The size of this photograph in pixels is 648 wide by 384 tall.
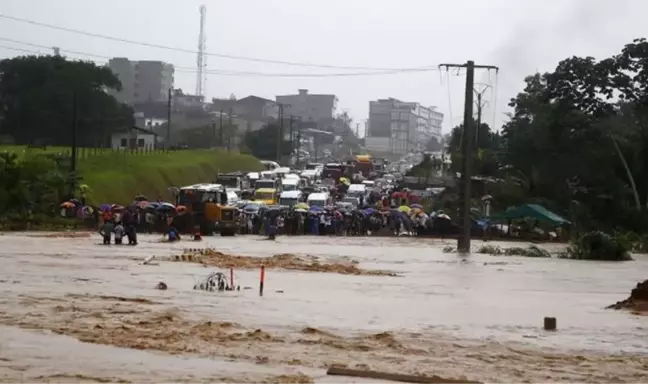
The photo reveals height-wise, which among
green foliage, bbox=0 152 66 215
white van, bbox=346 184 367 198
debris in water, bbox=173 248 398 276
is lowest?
debris in water, bbox=173 248 398 276

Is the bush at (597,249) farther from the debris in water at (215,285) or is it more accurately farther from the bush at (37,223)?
the bush at (37,223)

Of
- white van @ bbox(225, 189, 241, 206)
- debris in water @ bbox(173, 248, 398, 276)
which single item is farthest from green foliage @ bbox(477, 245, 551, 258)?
white van @ bbox(225, 189, 241, 206)

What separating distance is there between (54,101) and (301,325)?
69890 mm

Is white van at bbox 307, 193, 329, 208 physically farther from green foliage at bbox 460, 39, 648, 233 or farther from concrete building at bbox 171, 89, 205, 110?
concrete building at bbox 171, 89, 205, 110

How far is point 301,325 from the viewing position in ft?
59.4

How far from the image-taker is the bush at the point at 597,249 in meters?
42.3

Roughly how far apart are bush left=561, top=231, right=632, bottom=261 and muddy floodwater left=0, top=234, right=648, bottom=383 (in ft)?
29.3

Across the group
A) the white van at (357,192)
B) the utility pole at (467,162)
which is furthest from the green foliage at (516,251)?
the white van at (357,192)

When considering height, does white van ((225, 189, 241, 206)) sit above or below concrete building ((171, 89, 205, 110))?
below

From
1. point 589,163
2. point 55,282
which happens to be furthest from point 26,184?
point 589,163

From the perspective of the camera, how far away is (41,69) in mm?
87375

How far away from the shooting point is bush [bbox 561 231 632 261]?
42.3 meters

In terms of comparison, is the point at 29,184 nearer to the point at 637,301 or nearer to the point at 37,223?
the point at 37,223

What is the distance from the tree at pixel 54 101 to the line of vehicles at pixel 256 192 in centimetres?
1358
